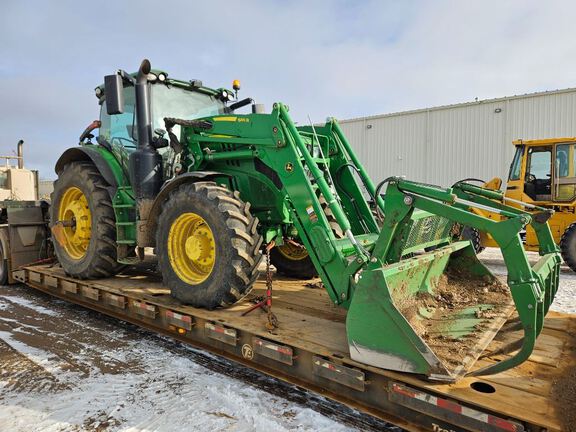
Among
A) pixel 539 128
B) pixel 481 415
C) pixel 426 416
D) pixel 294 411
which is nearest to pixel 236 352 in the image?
pixel 294 411

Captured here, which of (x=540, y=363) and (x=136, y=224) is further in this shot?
(x=136, y=224)

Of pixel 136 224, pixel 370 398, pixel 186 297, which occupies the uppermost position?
pixel 136 224

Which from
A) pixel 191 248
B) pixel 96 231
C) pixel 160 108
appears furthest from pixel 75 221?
pixel 191 248

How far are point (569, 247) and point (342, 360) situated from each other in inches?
292

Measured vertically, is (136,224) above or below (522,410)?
above

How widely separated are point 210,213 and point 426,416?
7.66 ft

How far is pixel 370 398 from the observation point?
2.69 meters

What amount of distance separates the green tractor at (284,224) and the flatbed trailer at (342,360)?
0.13m

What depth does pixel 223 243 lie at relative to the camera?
373 cm

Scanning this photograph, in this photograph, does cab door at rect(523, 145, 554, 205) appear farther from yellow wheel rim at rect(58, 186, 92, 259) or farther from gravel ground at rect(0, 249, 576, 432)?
yellow wheel rim at rect(58, 186, 92, 259)

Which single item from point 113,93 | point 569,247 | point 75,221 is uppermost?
point 113,93

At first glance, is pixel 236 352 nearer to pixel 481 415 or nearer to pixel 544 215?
pixel 481 415

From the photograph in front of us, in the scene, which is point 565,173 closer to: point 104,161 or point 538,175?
point 538,175

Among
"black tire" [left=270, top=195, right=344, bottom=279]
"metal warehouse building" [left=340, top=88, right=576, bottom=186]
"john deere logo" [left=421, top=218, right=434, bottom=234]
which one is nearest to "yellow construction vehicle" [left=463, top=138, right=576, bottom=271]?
"black tire" [left=270, top=195, right=344, bottom=279]
